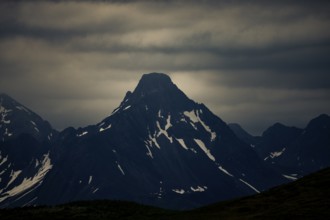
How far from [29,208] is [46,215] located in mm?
14011

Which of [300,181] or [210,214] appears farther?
[300,181]

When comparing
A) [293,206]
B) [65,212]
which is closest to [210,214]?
[293,206]

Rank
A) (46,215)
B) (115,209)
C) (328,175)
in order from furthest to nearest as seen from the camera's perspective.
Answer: (328,175)
(115,209)
(46,215)

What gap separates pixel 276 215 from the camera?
472ft

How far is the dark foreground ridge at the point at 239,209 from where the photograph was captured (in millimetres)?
147375

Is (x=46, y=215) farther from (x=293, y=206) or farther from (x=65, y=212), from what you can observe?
(x=293, y=206)

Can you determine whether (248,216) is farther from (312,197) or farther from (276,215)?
(312,197)

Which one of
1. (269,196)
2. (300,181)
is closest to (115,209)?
(269,196)

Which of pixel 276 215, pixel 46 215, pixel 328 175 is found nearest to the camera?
pixel 276 215

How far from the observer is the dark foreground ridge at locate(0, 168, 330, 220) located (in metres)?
147

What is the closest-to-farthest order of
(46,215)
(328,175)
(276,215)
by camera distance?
(276,215)
(46,215)
(328,175)

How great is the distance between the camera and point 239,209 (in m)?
158

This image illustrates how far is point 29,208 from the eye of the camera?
168 meters

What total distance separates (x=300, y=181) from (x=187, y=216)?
123ft
